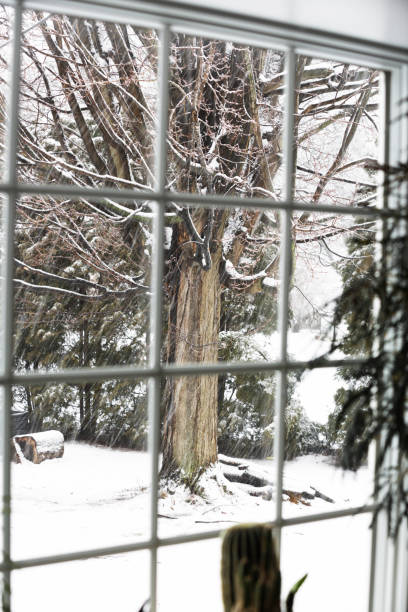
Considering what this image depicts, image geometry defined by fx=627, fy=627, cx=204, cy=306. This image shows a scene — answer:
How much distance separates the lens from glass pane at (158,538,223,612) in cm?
398

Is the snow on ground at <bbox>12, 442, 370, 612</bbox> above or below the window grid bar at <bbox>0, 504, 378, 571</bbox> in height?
below

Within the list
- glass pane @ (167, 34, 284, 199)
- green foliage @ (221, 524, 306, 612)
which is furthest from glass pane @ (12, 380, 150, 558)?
green foliage @ (221, 524, 306, 612)

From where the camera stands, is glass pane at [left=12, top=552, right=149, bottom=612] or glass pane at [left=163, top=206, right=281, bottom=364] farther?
glass pane at [left=12, top=552, right=149, bottom=612]

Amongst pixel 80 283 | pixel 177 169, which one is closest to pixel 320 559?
pixel 80 283

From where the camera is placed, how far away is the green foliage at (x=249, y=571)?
1.46 metres

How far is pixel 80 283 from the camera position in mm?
3383

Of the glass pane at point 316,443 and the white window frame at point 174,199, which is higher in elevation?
the white window frame at point 174,199

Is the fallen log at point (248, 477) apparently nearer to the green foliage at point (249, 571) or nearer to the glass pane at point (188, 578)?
the glass pane at point (188, 578)

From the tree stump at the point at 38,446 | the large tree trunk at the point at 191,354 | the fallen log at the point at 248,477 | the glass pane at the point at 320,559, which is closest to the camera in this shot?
the tree stump at the point at 38,446

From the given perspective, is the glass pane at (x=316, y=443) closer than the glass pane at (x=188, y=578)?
Yes

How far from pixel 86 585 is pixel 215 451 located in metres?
1.11

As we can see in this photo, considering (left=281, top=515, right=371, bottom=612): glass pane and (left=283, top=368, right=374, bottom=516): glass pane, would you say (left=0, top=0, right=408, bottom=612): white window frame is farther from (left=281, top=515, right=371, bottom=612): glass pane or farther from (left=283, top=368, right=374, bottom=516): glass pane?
(left=281, top=515, right=371, bottom=612): glass pane

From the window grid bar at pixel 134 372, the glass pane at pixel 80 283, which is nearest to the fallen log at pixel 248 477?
the glass pane at pixel 80 283

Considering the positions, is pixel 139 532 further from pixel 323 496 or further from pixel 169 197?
pixel 169 197
